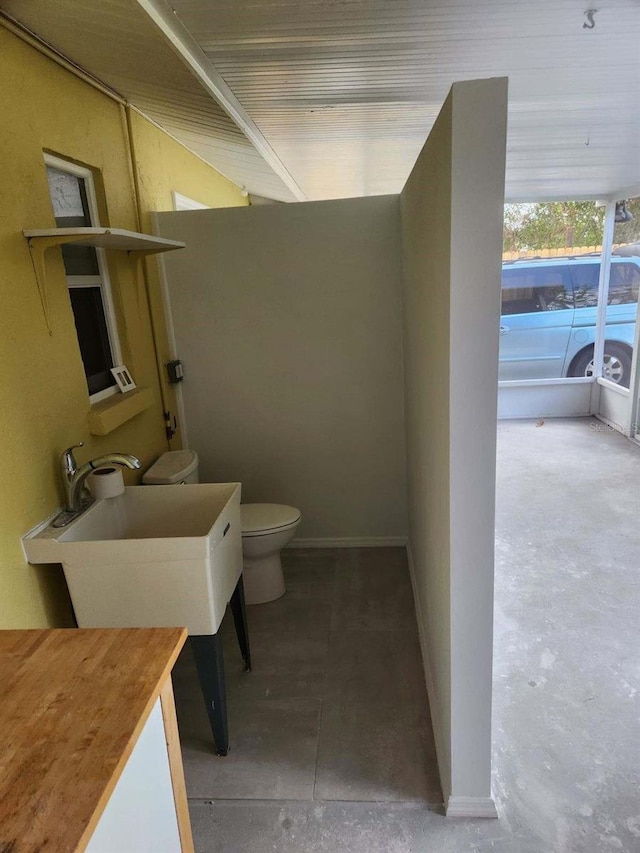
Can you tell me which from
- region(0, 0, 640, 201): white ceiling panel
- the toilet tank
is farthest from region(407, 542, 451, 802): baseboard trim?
region(0, 0, 640, 201): white ceiling panel

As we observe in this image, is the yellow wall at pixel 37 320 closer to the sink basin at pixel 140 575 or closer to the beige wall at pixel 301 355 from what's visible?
the sink basin at pixel 140 575

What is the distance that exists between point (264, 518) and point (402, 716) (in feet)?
3.35

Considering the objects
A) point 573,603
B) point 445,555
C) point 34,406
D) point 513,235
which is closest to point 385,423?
point 573,603

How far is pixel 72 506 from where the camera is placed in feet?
5.97

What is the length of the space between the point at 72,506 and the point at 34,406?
1.16 feet

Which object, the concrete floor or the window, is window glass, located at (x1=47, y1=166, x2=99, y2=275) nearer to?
the window

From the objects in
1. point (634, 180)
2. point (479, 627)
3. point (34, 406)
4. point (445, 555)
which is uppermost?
point (634, 180)

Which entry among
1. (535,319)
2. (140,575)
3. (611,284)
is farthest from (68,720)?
(611,284)

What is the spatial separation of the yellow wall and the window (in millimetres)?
60

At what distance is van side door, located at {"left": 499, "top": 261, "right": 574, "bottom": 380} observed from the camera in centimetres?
513

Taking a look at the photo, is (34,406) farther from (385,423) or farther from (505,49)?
(505,49)

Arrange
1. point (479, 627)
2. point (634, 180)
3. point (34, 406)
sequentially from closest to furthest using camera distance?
point (479, 627), point (34, 406), point (634, 180)

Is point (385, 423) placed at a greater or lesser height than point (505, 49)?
lesser

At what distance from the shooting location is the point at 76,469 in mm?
1845
